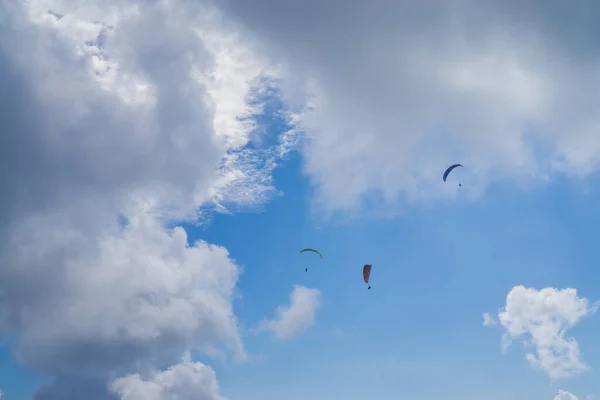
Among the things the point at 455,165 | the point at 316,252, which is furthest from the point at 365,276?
the point at 455,165

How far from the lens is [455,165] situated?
112 metres

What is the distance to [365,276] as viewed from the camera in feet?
356

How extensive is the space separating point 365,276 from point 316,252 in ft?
42.9

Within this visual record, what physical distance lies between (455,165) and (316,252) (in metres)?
40.6

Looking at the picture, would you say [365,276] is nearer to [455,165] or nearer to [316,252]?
[316,252]

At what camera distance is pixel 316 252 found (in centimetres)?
10800

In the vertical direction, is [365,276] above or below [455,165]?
below

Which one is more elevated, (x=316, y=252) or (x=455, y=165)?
(x=455, y=165)

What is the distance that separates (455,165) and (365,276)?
116 feet
